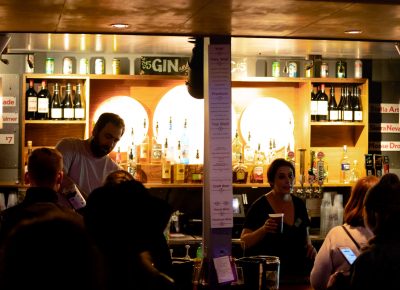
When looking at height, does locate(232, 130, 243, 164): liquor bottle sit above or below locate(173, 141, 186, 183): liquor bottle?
above

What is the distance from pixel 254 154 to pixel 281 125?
44 centimetres

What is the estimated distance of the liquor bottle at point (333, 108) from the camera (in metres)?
8.03

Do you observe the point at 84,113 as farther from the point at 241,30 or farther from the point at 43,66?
the point at 241,30

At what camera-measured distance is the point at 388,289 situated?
278 cm

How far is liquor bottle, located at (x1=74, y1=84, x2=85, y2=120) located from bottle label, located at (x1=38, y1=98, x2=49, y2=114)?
28 cm

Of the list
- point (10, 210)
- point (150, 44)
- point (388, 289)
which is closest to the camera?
point (388, 289)

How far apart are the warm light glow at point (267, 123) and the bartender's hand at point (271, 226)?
9.83 feet

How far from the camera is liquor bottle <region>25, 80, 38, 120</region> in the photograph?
24.7 ft

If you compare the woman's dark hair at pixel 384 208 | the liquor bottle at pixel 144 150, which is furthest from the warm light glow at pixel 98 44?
the woman's dark hair at pixel 384 208

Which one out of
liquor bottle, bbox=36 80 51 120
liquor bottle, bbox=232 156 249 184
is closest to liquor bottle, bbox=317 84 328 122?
liquor bottle, bbox=232 156 249 184

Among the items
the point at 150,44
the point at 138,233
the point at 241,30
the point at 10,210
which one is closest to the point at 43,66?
the point at 150,44

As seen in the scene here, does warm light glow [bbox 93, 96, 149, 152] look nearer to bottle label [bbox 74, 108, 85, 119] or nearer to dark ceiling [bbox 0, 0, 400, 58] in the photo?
bottle label [bbox 74, 108, 85, 119]

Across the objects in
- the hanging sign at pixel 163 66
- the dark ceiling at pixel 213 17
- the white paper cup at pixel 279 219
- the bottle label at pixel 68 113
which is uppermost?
the hanging sign at pixel 163 66

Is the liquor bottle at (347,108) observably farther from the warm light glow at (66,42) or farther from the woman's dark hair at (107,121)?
the woman's dark hair at (107,121)
